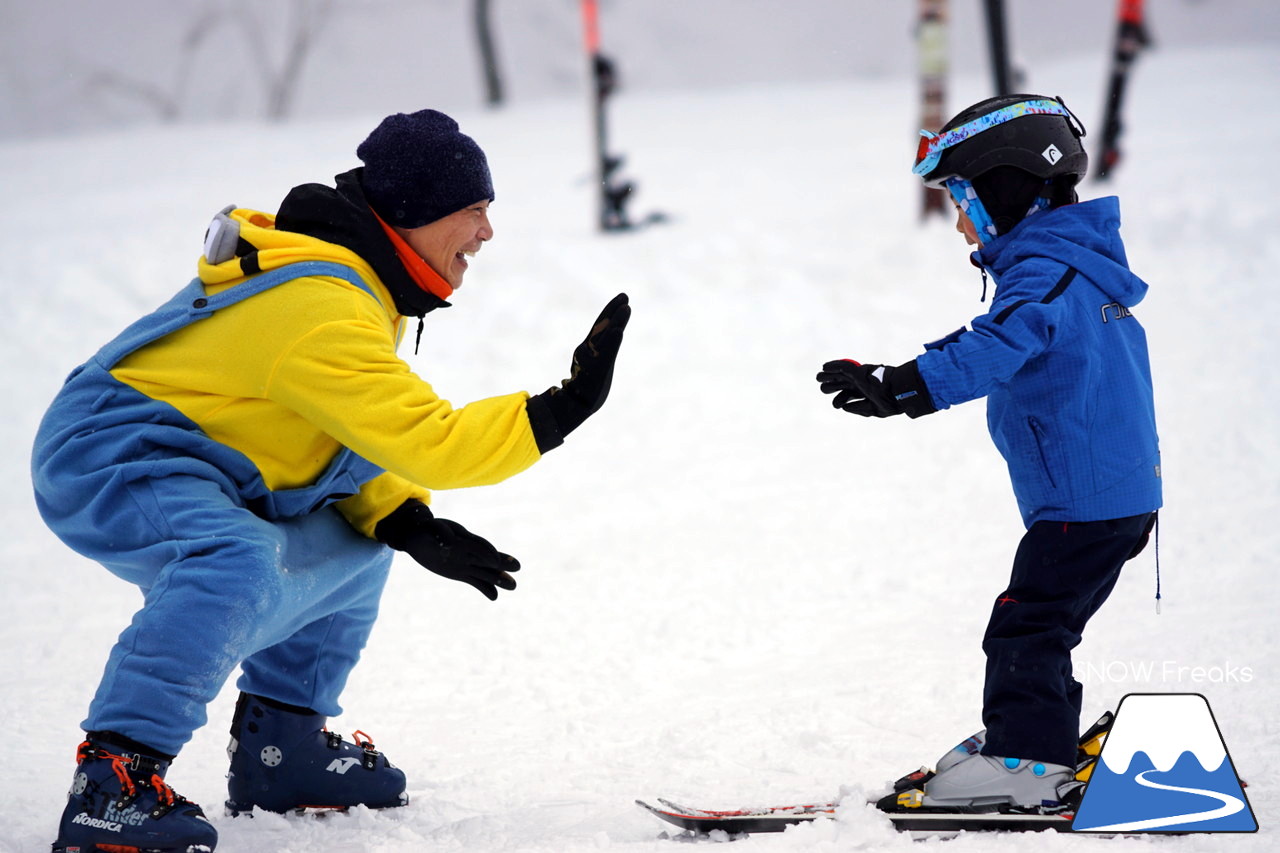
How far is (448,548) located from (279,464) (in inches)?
15.0

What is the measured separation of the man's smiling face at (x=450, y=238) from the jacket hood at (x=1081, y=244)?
1.05m

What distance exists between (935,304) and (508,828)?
5648mm

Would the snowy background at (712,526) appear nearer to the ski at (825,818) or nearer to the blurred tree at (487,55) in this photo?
the ski at (825,818)

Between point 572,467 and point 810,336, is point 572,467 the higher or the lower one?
the lower one

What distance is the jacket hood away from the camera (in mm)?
2215

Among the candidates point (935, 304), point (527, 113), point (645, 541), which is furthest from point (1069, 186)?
point (527, 113)

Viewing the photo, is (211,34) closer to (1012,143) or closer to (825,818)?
(1012,143)

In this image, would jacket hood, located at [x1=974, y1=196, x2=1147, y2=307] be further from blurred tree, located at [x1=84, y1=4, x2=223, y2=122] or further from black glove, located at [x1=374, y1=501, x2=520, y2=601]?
blurred tree, located at [x1=84, y1=4, x2=223, y2=122]

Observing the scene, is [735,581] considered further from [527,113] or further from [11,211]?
[527,113]

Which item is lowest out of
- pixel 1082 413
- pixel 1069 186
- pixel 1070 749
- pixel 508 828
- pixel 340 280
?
pixel 508 828

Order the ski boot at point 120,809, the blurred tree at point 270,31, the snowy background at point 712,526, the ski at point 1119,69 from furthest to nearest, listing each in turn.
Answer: the blurred tree at point 270,31, the ski at point 1119,69, the snowy background at point 712,526, the ski boot at point 120,809

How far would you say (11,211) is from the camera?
9.16 m

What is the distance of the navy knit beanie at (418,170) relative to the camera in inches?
91.0

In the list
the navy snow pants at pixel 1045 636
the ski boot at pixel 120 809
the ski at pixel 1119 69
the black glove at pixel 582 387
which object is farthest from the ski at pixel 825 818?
the ski at pixel 1119 69
